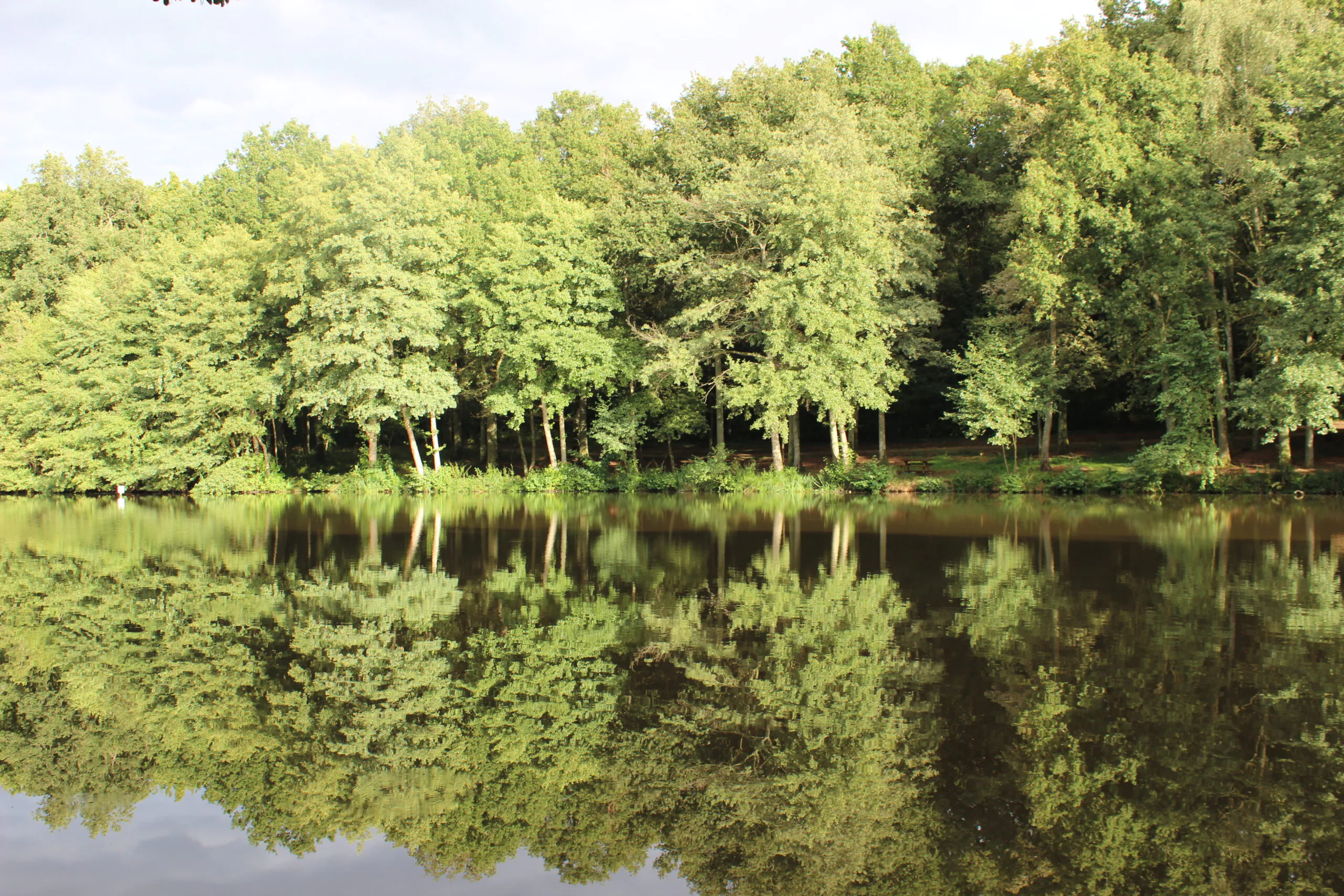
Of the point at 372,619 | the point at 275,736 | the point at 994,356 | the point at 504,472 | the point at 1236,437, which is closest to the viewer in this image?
the point at 275,736

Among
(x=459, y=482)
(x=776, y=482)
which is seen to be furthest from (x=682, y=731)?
(x=459, y=482)

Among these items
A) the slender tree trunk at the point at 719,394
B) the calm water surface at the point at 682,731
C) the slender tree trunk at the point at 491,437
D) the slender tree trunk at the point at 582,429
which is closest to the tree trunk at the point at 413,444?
the slender tree trunk at the point at 491,437

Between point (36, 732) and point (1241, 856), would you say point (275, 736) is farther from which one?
point (1241, 856)

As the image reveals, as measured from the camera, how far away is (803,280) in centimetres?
3141

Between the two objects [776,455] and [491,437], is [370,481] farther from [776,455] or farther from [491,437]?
[776,455]

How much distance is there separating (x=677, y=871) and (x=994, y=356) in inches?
1170

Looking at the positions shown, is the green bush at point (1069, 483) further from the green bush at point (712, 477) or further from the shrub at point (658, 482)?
the shrub at point (658, 482)

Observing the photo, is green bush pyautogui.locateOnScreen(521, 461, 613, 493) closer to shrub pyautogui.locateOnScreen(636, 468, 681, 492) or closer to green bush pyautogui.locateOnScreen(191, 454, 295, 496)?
shrub pyautogui.locateOnScreen(636, 468, 681, 492)

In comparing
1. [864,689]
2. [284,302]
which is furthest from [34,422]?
[864,689]

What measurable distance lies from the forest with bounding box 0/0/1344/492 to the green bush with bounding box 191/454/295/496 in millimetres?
331

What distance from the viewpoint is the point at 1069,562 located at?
50.8 feet

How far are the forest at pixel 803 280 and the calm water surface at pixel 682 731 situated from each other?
56.5 feet

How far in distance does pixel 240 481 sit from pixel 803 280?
79.3ft

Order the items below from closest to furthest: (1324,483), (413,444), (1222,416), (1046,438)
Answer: (1324,483)
(1222,416)
(1046,438)
(413,444)
